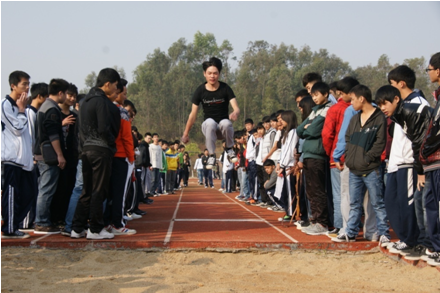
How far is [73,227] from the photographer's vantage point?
607 centimetres

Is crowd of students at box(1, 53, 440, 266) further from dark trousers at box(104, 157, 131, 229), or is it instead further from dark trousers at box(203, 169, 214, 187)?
dark trousers at box(203, 169, 214, 187)

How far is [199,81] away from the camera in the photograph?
55.0 m

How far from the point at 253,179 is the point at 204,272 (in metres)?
8.15

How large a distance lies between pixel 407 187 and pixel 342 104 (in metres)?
1.77

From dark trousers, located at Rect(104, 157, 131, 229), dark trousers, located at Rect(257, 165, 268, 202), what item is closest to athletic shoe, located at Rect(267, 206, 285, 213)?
dark trousers, located at Rect(257, 165, 268, 202)

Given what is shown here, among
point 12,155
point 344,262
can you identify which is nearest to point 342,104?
point 344,262

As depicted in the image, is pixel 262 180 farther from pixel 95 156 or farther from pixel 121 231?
pixel 95 156

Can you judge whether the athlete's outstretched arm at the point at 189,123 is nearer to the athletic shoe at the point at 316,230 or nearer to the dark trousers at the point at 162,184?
the athletic shoe at the point at 316,230

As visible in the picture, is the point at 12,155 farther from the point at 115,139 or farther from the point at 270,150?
the point at 270,150

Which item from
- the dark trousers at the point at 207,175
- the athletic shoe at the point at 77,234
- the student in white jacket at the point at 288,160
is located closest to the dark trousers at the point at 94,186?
the athletic shoe at the point at 77,234

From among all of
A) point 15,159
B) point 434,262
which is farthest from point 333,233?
point 15,159

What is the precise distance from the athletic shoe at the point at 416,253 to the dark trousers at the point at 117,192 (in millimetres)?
3608

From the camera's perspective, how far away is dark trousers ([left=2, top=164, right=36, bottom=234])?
19.6ft

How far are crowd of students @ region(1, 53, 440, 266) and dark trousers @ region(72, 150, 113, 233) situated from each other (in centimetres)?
1
